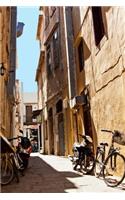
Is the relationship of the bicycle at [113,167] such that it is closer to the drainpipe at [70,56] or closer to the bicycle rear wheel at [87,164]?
Answer: the bicycle rear wheel at [87,164]

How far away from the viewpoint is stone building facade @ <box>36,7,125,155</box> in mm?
6836

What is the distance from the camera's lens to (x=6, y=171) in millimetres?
6582

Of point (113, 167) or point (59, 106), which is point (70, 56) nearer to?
point (59, 106)

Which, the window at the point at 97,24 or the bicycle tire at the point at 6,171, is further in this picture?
the window at the point at 97,24

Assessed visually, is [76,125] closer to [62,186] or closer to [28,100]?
[62,186]

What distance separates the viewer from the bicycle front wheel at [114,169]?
577 centimetres

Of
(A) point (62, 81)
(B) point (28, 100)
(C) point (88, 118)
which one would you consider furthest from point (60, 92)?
(B) point (28, 100)

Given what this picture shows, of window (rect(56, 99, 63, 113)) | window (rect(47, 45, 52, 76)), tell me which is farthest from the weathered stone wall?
window (rect(47, 45, 52, 76))

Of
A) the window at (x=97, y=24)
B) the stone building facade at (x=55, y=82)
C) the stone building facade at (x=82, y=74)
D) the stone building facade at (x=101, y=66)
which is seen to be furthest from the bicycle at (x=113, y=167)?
the stone building facade at (x=55, y=82)

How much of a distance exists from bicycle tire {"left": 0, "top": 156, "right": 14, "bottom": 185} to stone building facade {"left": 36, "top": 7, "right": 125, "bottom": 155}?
228 cm

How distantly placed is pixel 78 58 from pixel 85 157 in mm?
4366

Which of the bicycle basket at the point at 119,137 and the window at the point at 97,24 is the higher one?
the window at the point at 97,24

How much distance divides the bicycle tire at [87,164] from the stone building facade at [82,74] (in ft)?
1.88

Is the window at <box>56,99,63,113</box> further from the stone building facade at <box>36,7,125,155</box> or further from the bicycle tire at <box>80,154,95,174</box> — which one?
the bicycle tire at <box>80,154,95,174</box>
